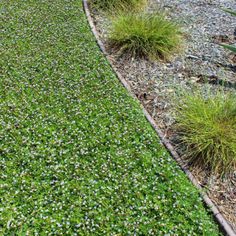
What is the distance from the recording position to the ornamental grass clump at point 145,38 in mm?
4727

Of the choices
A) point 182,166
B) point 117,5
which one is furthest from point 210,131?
point 117,5

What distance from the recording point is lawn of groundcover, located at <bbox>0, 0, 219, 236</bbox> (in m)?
2.64

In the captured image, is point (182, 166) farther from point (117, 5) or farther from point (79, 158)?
point (117, 5)

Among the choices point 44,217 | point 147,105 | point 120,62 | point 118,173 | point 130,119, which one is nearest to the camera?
point 44,217

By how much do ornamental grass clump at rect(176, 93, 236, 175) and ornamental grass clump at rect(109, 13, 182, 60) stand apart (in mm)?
1348

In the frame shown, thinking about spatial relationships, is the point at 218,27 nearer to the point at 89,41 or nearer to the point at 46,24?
the point at 89,41

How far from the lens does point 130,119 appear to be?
362cm

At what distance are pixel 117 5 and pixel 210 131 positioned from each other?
3.50 meters

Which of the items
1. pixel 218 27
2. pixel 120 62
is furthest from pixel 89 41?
pixel 218 27

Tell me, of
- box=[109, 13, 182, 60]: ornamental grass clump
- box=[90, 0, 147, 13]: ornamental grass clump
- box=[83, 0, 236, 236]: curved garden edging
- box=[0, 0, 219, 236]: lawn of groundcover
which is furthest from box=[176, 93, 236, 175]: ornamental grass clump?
box=[90, 0, 147, 13]: ornamental grass clump

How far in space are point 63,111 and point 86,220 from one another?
139 centimetres

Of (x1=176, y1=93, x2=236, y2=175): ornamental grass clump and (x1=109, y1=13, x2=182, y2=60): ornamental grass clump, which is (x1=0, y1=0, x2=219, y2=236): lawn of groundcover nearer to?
(x1=176, y1=93, x2=236, y2=175): ornamental grass clump

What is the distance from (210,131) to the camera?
326cm

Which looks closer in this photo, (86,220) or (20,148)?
(86,220)
